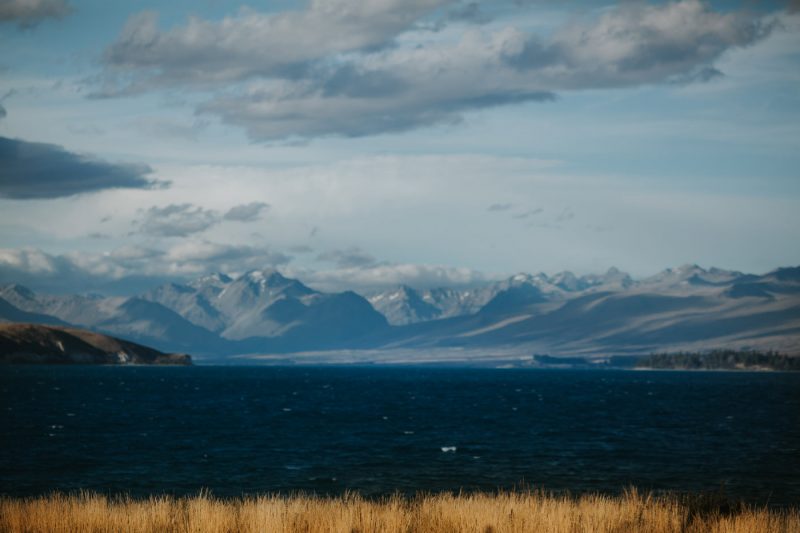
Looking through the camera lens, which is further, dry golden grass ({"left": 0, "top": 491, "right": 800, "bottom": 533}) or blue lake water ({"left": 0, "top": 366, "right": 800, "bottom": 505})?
blue lake water ({"left": 0, "top": 366, "right": 800, "bottom": 505})

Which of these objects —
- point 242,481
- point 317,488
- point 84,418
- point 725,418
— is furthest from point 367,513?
point 725,418

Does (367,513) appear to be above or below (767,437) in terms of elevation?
above

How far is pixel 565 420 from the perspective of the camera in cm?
10738

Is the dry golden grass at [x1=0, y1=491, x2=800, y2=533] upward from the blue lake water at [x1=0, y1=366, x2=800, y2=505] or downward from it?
upward

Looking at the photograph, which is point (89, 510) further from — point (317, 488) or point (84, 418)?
point (84, 418)

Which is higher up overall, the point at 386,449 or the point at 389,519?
the point at 389,519

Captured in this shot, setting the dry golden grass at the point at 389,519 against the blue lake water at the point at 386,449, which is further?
the blue lake water at the point at 386,449

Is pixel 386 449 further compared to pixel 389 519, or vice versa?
pixel 386 449

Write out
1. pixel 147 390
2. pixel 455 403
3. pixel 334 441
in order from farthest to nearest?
pixel 147 390 < pixel 455 403 < pixel 334 441

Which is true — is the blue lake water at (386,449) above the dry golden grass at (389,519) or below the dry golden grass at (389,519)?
below

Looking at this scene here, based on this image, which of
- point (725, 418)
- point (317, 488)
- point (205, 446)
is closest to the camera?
point (317, 488)

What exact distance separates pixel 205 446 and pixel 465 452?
2110 centimetres

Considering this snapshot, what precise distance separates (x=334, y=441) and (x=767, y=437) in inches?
1641

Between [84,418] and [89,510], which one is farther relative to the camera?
[84,418]
